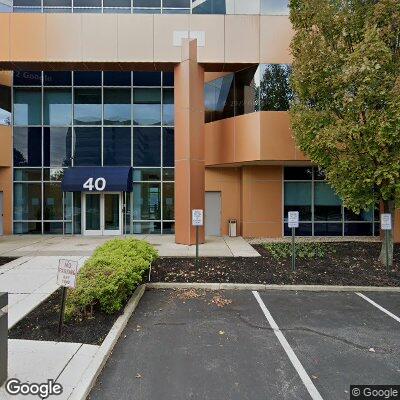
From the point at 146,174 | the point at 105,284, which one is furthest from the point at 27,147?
the point at 105,284

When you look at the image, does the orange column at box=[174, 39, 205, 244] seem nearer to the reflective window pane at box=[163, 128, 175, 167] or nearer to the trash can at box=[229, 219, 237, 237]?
the trash can at box=[229, 219, 237, 237]

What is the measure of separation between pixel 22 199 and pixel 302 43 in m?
15.1

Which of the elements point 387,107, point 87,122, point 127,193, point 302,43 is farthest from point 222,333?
point 87,122

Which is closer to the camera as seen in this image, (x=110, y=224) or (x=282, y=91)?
(x=282, y=91)

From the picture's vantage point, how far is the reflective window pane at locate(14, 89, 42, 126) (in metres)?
16.2

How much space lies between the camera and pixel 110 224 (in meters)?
16.5

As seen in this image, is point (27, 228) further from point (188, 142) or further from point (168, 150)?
point (188, 142)

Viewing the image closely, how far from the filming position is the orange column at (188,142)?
42.3 ft

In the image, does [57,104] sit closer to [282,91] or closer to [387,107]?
[282,91]

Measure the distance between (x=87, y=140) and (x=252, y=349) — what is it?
47.8 feet

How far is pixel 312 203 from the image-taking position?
15.6 metres

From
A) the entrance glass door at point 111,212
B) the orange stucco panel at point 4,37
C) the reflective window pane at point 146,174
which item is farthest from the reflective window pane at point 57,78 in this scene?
the entrance glass door at point 111,212
